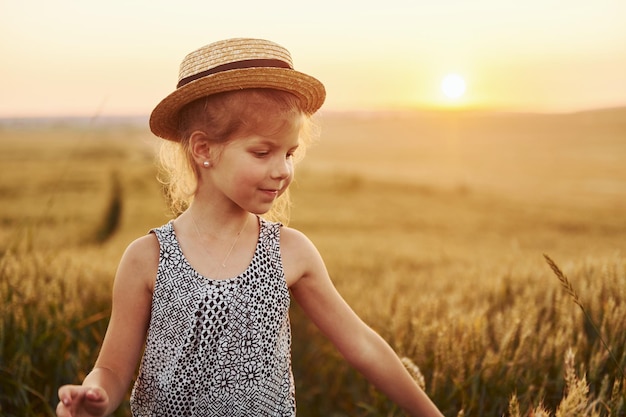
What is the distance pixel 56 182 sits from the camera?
11.5 ft

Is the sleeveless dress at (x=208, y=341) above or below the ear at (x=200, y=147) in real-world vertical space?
below

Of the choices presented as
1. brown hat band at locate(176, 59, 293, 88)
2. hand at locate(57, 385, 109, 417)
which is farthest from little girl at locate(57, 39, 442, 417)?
hand at locate(57, 385, 109, 417)

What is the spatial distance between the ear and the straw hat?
0.12 meters

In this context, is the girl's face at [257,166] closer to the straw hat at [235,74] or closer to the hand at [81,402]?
the straw hat at [235,74]

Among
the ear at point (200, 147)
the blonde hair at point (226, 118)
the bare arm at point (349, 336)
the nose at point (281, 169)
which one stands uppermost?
the blonde hair at point (226, 118)

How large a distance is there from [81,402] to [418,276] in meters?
4.00

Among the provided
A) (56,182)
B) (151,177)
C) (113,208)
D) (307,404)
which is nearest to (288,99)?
(56,182)

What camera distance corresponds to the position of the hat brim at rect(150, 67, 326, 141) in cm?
213

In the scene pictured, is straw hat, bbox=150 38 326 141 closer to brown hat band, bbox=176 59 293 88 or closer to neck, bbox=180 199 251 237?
brown hat band, bbox=176 59 293 88

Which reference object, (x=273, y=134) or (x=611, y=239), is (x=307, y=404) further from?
(x=611, y=239)

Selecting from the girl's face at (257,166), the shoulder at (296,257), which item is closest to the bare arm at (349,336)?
the shoulder at (296,257)

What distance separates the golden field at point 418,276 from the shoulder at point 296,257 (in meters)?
0.57

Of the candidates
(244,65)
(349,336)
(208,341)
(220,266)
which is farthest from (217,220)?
(349,336)

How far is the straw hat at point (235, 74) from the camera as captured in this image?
7.03 feet
